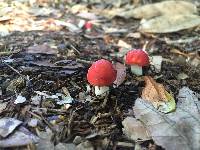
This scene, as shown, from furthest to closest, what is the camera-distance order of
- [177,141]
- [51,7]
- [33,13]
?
[51,7] → [33,13] → [177,141]

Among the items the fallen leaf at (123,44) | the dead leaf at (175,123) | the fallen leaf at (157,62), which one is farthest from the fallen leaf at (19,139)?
the fallen leaf at (123,44)

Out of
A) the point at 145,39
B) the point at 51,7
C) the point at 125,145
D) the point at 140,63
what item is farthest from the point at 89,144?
the point at 51,7

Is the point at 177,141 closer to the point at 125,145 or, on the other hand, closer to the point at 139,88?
the point at 125,145

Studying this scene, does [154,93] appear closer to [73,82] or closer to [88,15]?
[73,82]

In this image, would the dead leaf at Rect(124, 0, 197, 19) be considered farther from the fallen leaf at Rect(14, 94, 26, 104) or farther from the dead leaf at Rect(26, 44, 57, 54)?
the fallen leaf at Rect(14, 94, 26, 104)

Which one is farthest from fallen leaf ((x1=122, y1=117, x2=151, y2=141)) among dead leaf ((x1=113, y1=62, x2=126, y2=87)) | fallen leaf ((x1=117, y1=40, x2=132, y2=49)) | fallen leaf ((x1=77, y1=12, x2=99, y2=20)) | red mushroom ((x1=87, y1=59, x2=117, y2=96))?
fallen leaf ((x1=77, y1=12, x2=99, y2=20))

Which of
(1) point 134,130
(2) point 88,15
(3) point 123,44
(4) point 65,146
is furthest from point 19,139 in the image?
(2) point 88,15

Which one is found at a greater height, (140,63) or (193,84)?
(140,63)
